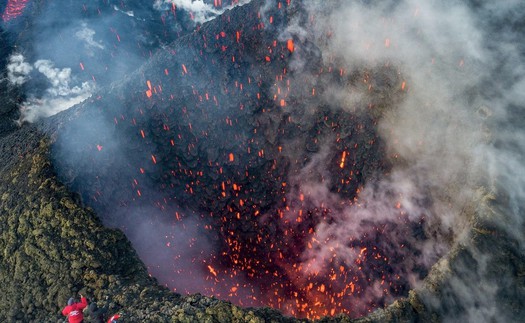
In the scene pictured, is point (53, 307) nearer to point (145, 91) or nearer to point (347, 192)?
point (145, 91)

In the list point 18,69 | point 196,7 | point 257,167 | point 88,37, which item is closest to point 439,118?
point 257,167

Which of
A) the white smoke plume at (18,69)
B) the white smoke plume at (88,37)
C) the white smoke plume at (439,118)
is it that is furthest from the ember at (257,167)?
the white smoke plume at (88,37)

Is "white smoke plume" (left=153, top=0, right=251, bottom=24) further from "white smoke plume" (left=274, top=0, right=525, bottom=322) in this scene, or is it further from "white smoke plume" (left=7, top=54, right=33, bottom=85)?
"white smoke plume" (left=274, top=0, right=525, bottom=322)

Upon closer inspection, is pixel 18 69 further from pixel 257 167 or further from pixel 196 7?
pixel 257 167

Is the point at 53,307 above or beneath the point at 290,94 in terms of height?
beneath

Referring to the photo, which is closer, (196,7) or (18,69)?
(18,69)

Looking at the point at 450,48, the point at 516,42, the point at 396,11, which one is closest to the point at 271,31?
the point at 396,11
